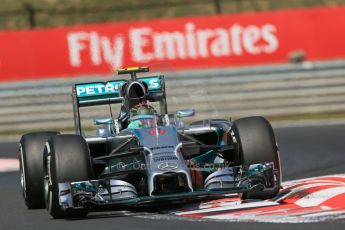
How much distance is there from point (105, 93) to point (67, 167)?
7.97 ft

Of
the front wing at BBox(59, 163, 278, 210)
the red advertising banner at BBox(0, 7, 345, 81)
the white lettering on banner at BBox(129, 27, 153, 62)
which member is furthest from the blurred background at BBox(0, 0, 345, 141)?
the front wing at BBox(59, 163, 278, 210)

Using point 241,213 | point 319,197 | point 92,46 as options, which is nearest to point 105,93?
point 319,197

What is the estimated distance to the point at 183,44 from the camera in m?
21.4

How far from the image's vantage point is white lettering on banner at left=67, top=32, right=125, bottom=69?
21.5 meters

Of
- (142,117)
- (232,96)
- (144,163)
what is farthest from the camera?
(232,96)

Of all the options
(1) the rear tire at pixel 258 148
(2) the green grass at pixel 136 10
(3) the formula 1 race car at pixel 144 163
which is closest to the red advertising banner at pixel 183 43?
(2) the green grass at pixel 136 10

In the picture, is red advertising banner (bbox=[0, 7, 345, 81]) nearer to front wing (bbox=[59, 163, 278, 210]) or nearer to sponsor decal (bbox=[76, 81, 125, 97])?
sponsor decal (bbox=[76, 81, 125, 97])

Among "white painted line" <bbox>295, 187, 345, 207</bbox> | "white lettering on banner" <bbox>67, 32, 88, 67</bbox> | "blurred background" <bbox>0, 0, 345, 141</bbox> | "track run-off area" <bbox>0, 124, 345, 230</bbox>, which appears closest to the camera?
"track run-off area" <bbox>0, 124, 345, 230</bbox>

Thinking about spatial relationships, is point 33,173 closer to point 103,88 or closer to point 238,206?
point 103,88

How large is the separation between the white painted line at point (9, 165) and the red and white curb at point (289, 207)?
4838 millimetres

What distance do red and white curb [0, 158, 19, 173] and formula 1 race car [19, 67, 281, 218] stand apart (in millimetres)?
3360

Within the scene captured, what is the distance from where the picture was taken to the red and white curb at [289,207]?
820 cm

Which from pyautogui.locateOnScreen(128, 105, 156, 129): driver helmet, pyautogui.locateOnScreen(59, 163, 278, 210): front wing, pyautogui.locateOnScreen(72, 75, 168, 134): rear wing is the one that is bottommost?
pyautogui.locateOnScreen(59, 163, 278, 210): front wing

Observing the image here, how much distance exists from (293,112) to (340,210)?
9.08m
